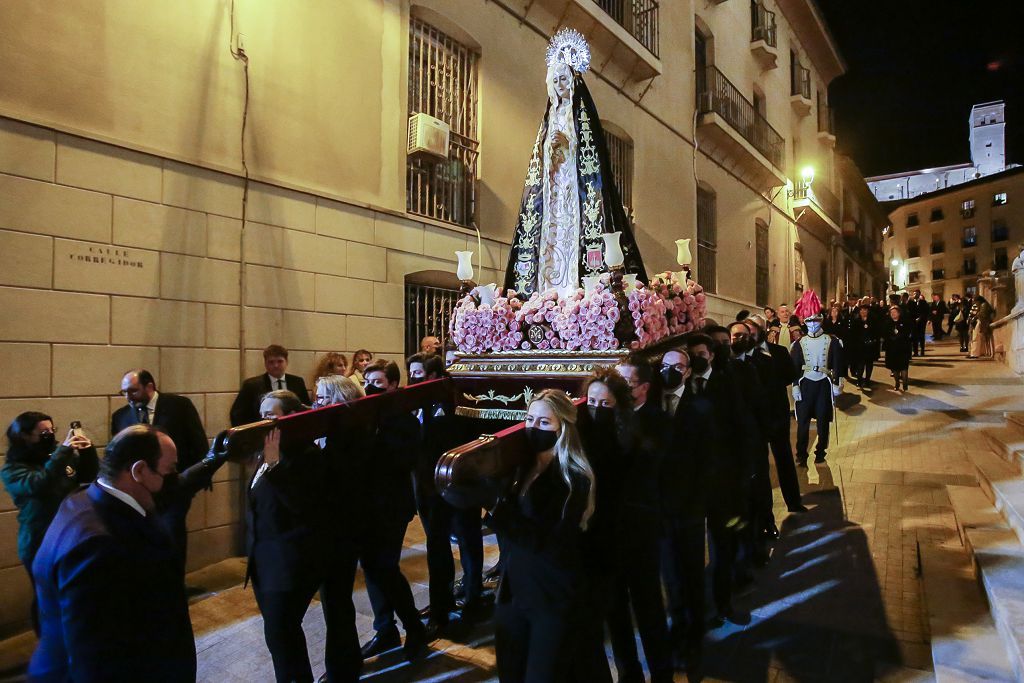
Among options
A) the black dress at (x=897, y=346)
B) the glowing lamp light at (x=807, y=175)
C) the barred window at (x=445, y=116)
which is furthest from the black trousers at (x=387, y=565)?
the glowing lamp light at (x=807, y=175)

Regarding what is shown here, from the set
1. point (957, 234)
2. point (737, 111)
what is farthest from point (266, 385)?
point (957, 234)

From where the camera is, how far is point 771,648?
3469mm

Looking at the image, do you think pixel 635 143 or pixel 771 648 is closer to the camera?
pixel 771 648

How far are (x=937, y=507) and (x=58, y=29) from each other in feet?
27.2

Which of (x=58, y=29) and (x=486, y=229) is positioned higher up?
(x=58, y=29)

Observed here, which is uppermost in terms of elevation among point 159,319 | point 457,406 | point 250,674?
point 159,319

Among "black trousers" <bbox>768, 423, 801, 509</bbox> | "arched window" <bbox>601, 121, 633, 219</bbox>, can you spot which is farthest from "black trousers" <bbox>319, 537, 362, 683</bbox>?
"arched window" <bbox>601, 121, 633, 219</bbox>

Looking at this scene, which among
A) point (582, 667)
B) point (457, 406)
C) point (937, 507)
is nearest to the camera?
point (582, 667)

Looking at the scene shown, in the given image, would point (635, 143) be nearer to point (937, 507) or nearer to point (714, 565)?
point (937, 507)

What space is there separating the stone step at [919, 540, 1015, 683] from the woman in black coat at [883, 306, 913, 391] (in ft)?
27.7

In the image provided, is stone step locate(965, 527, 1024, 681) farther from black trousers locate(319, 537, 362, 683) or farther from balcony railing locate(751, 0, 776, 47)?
balcony railing locate(751, 0, 776, 47)

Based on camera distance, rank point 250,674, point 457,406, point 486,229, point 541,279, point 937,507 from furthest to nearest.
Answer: point 486,229 < point 937,507 < point 541,279 < point 457,406 < point 250,674

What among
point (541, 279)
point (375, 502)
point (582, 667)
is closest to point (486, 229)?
point (541, 279)

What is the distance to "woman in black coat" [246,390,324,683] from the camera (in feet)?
9.35
